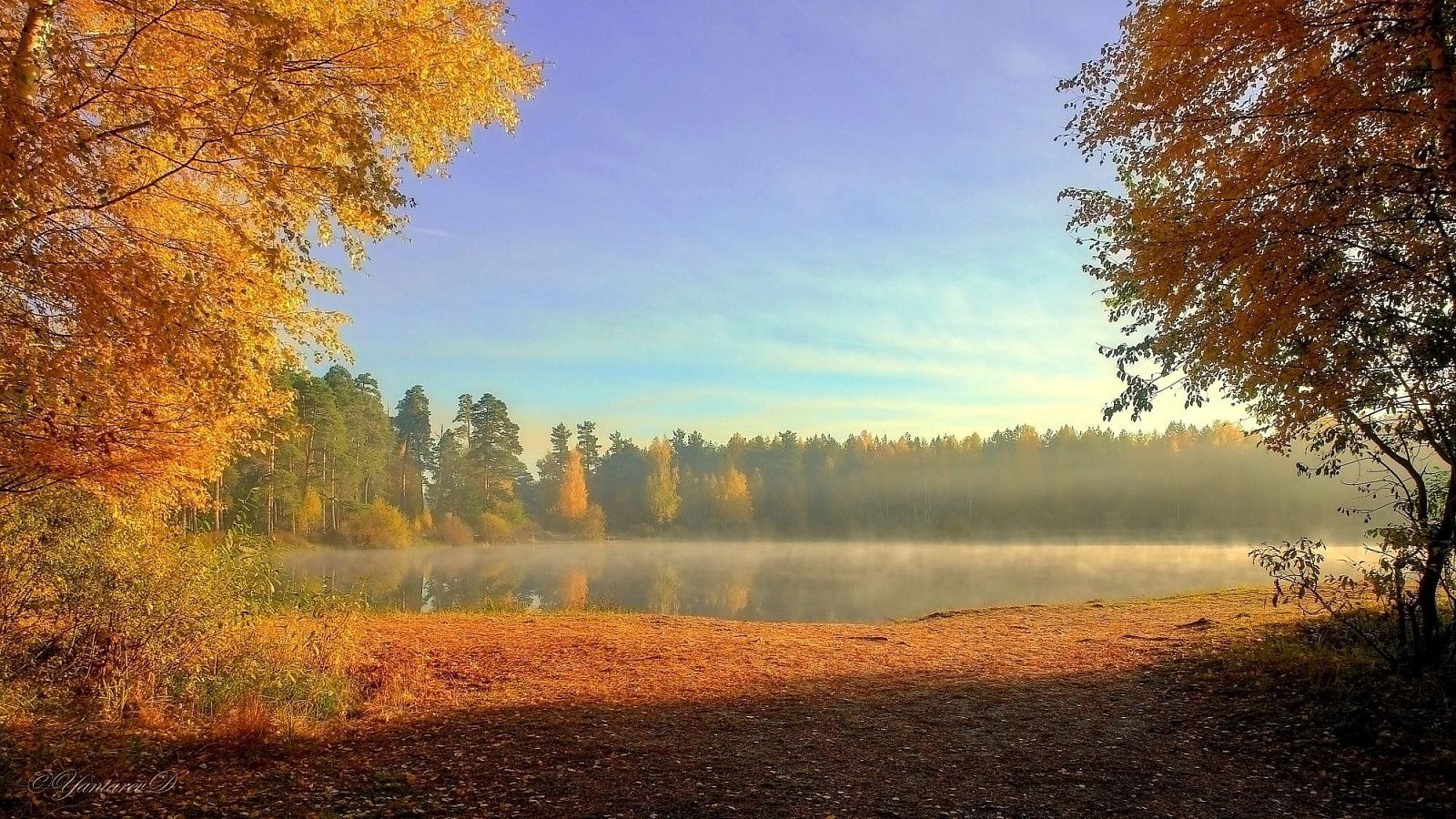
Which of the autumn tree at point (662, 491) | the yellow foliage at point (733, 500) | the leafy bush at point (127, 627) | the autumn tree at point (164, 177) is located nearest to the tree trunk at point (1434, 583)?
the autumn tree at point (164, 177)

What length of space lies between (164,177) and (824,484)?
90996 mm

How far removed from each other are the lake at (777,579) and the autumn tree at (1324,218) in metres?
9.41

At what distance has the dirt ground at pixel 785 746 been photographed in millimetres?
4156

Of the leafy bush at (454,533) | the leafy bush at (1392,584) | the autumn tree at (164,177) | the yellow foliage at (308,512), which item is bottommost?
the leafy bush at (454,533)

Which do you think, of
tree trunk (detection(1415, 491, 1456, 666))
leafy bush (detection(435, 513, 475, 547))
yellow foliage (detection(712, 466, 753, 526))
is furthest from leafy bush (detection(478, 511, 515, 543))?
tree trunk (detection(1415, 491, 1456, 666))

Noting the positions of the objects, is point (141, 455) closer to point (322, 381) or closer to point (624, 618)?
point (624, 618)

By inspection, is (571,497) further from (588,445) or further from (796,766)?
(796,766)

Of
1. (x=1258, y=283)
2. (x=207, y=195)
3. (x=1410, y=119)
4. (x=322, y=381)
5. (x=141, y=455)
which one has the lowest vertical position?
(x=141, y=455)

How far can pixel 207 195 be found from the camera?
20.4 feet

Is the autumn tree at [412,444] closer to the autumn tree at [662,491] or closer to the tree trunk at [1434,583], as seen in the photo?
the autumn tree at [662,491]

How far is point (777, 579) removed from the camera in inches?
1206

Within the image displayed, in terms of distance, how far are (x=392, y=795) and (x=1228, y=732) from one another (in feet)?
19.5

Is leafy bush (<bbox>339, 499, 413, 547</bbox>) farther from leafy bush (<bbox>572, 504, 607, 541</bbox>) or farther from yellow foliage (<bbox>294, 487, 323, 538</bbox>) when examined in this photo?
leafy bush (<bbox>572, 504, 607, 541</bbox>)

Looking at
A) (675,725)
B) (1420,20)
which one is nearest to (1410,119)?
(1420,20)
